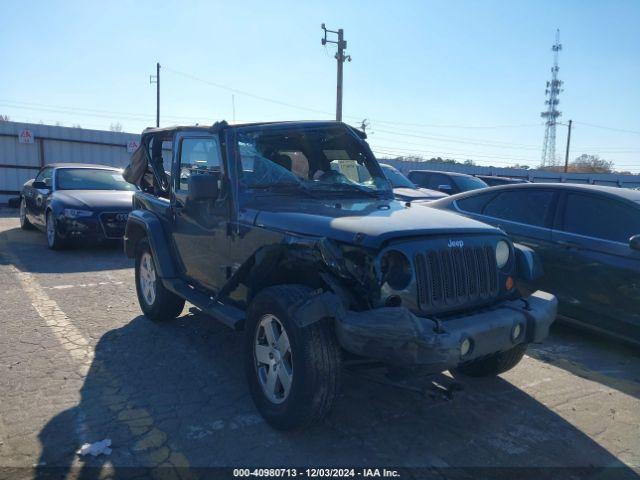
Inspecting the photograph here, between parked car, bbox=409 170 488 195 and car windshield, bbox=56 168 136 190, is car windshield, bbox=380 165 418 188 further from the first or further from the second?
car windshield, bbox=56 168 136 190

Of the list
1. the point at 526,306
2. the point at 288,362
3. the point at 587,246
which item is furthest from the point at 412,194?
the point at 288,362

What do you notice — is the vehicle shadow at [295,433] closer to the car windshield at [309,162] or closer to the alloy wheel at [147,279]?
the alloy wheel at [147,279]

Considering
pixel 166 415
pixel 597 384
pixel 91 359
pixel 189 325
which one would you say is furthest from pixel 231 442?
pixel 597 384

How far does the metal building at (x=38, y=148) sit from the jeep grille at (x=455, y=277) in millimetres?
17222

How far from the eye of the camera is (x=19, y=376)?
4.07 metres

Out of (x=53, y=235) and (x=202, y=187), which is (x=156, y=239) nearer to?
(x=202, y=187)

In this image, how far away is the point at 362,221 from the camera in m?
3.33

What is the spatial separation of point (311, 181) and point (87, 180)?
7.53 meters

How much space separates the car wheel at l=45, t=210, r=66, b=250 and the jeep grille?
793 cm

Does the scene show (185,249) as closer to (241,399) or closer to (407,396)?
(241,399)

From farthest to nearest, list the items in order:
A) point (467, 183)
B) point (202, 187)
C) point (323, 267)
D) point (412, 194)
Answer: point (467, 183) → point (412, 194) → point (202, 187) → point (323, 267)

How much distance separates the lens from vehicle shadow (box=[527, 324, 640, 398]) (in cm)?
441

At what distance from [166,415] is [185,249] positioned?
1.79 metres

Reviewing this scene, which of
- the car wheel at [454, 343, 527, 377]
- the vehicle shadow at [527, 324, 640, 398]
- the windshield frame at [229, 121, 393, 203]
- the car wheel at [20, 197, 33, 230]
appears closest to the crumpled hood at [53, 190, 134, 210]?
the car wheel at [20, 197, 33, 230]
